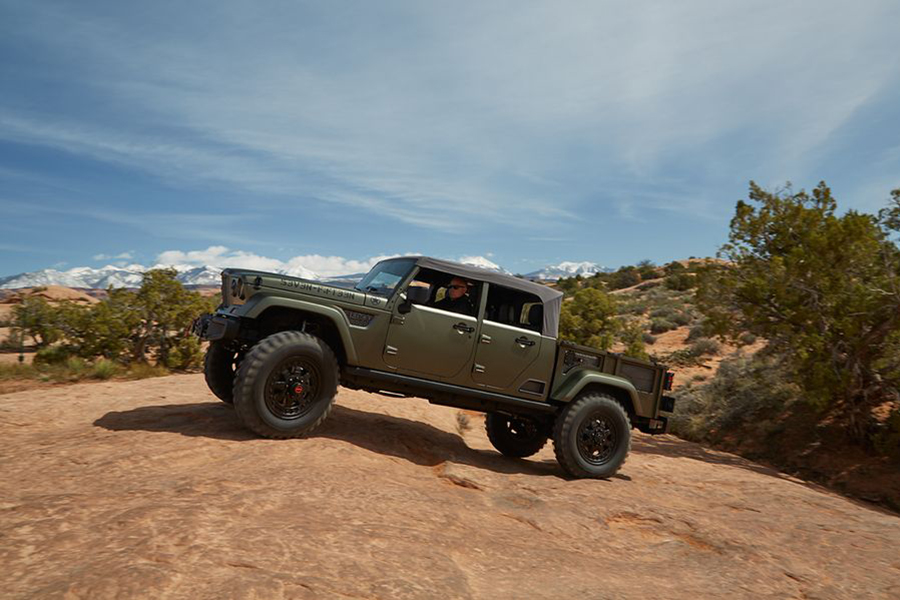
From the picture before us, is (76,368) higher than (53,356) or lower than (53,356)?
higher

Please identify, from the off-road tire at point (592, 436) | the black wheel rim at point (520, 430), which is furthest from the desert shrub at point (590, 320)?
the off-road tire at point (592, 436)

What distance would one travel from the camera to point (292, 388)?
5305 millimetres

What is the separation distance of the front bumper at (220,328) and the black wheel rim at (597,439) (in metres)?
3.82

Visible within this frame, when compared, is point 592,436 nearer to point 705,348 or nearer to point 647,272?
point 705,348

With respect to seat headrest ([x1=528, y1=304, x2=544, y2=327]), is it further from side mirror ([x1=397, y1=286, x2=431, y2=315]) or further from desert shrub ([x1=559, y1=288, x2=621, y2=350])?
desert shrub ([x1=559, y1=288, x2=621, y2=350])

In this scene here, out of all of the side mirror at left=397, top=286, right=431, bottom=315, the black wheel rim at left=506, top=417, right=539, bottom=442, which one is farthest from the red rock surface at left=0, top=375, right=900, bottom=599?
the side mirror at left=397, top=286, right=431, bottom=315

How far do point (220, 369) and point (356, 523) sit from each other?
352cm

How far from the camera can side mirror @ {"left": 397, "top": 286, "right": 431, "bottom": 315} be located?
18.6ft

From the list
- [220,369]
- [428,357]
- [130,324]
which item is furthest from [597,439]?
[130,324]

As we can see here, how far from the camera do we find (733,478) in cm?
859

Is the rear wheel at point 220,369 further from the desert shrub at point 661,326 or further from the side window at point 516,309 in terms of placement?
the desert shrub at point 661,326

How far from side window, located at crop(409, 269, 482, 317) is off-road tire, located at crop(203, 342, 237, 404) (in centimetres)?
239

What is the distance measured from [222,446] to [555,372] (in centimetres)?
358

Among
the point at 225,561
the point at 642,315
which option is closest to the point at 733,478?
the point at 225,561
